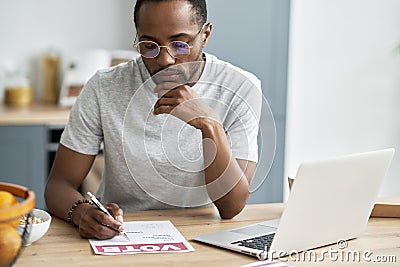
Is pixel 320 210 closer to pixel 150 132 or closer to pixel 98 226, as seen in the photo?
pixel 98 226

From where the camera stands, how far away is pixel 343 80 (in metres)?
3.81

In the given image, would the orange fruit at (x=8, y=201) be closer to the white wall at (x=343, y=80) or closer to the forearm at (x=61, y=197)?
the forearm at (x=61, y=197)

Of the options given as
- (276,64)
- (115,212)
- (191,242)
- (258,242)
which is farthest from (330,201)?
(276,64)

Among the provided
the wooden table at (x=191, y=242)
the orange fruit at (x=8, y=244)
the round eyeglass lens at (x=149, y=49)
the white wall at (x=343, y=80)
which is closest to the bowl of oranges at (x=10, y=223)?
the orange fruit at (x=8, y=244)

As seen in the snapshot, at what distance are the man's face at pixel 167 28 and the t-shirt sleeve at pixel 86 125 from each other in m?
0.24

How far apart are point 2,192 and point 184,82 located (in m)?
0.73

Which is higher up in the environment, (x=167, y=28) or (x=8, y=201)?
(x=167, y=28)

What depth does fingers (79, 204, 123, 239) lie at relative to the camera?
1.65m

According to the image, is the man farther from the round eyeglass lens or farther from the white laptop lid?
the white laptop lid

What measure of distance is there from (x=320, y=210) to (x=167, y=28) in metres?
0.61

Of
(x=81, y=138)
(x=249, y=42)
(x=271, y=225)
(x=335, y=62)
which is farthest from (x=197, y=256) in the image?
(x=335, y=62)

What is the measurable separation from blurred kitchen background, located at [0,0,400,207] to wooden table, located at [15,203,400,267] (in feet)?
4.84

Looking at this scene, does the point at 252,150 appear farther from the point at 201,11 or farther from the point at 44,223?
the point at 44,223

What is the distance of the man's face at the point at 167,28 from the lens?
6.00 ft
